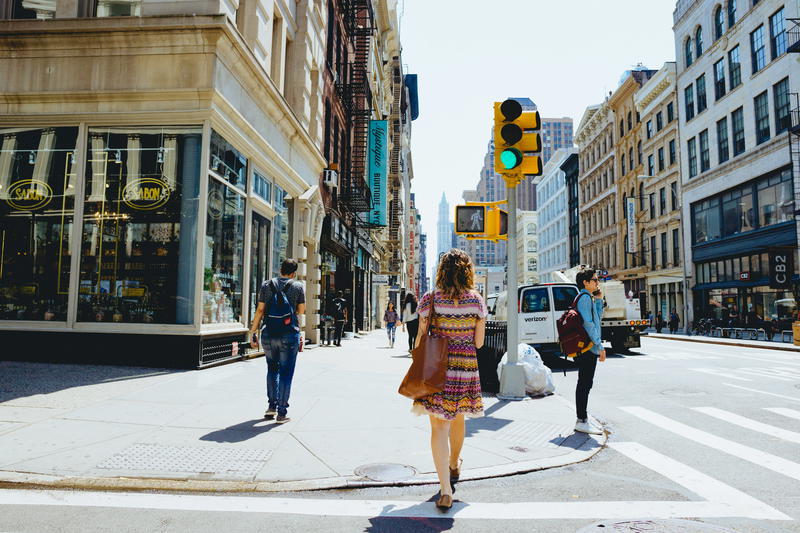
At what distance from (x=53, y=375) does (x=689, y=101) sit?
4211 cm

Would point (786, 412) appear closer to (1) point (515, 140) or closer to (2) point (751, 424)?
(2) point (751, 424)

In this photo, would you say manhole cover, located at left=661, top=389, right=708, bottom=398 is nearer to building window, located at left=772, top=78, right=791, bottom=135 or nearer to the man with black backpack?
the man with black backpack

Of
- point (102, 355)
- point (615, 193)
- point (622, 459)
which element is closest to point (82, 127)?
point (102, 355)

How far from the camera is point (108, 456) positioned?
501cm

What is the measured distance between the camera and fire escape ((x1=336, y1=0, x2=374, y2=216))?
25.0 meters

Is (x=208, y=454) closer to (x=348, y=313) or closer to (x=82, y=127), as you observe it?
(x=82, y=127)

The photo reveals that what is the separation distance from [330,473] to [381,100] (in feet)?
124

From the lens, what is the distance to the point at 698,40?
38.2 m

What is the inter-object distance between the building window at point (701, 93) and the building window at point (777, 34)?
7453 millimetres

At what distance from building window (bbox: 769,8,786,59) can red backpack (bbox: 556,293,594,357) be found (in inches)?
1193

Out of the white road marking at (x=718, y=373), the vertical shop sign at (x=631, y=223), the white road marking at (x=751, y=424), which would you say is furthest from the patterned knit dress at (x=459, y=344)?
the vertical shop sign at (x=631, y=223)

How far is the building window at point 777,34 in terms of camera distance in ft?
93.9

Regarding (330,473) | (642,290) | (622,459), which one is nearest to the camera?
(330,473)

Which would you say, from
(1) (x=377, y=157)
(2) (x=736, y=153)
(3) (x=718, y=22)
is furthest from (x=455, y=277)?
(3) (x=718, y=22)
